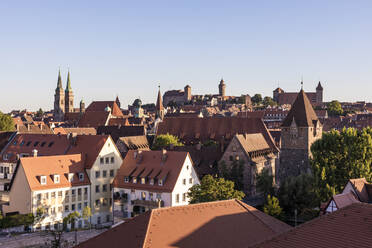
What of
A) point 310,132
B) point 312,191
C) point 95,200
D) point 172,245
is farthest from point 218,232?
point 310,132

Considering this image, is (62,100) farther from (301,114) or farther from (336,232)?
(336,232)

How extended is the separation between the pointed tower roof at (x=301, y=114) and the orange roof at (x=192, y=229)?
177 ft

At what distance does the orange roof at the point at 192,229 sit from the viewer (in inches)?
750

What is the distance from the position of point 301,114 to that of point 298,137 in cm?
377

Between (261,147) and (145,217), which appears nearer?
(145,217)

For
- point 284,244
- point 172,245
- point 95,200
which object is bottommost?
point 95,200

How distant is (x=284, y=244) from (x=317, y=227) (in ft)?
3.88

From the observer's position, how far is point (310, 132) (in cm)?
7369

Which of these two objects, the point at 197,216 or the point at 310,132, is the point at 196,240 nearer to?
the point at 197,216

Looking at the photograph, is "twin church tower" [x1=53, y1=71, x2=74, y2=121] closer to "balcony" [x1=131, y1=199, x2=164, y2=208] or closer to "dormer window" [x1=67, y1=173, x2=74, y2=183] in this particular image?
"dormer window" [x1=67, y1=173, x2=74, y2=183]

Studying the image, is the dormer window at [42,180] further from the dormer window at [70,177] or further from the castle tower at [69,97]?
the castle tower at [69,97]

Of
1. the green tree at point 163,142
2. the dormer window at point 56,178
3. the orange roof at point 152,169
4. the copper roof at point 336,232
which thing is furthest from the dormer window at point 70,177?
the copper roof at point 336,232

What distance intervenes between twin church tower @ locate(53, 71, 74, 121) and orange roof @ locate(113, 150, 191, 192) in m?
141

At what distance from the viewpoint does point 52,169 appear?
55.2 meters
